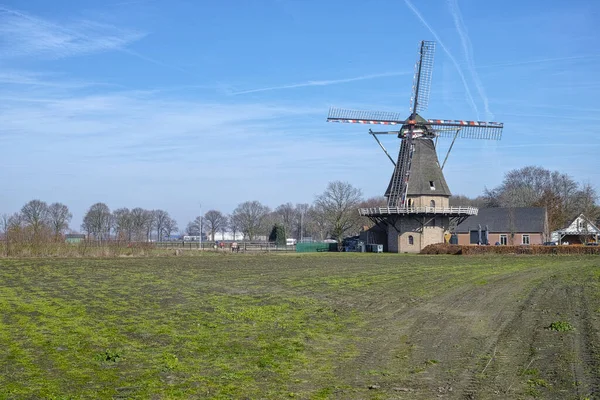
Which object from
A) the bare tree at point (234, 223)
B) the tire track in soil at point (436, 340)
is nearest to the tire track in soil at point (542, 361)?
the tire track in soil at point (436, 340)

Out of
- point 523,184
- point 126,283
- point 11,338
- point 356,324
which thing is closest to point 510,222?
point 523,184

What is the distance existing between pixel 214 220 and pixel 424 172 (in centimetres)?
11070

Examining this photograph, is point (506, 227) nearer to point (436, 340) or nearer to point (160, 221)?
point (436, 340)

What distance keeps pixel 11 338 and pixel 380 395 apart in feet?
22.0

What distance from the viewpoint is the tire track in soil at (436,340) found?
7.78m

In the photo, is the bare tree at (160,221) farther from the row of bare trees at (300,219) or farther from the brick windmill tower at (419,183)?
the brick windmill tower at (419,183)

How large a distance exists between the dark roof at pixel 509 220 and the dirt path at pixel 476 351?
59.3m

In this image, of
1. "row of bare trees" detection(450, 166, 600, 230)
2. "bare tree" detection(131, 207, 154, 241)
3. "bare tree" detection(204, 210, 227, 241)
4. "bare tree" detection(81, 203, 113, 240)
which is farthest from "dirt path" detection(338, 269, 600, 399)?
"bare tree" detection(204, 210, 227, 241)

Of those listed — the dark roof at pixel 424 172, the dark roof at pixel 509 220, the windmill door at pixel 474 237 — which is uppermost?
the dark roof at pixel 424 172

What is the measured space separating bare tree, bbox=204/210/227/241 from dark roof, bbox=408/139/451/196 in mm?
107461

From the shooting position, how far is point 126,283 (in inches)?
851

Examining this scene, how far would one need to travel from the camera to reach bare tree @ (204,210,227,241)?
528ft

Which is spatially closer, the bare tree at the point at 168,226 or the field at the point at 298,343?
the field at the point at 298,343

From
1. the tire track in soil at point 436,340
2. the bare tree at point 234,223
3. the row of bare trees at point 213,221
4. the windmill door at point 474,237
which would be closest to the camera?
the tire track in soil at point 436,340
